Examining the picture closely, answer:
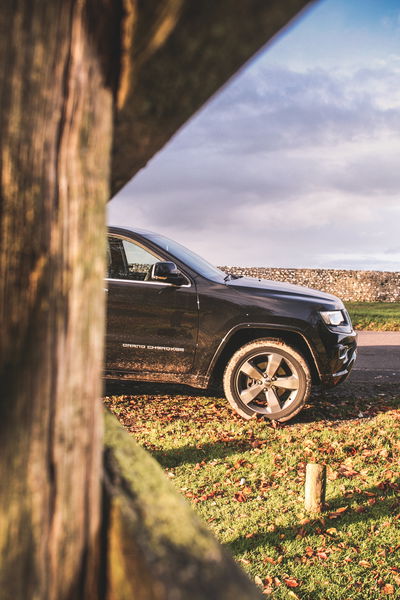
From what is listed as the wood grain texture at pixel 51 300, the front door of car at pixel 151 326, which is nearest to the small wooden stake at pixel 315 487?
the front door of car at pixel 151 326

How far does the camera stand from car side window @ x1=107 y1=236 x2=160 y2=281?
636 centimetres

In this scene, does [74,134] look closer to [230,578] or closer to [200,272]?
[230,578]

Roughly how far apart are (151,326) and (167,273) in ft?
2.28

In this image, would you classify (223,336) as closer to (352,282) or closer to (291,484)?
(291,484)

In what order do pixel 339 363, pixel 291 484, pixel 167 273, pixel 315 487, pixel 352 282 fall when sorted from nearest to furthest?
pixel 315 487 → pixel 291 484 → pixel 167 273 → pixel 339 363 → pixel 352 282

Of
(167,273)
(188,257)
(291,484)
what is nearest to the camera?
(291,484)

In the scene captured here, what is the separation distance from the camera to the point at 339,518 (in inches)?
159

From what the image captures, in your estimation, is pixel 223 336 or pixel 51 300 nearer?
pixel 51 300

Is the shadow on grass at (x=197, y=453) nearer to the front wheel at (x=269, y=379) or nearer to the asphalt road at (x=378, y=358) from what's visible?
the front wheel at (x=269, y=379)

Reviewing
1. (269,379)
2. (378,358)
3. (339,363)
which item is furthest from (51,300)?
(378,358)

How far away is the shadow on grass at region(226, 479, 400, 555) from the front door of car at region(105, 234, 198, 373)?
252cm

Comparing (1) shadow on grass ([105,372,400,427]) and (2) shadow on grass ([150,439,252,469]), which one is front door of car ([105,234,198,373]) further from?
(1) shadow on grass ([105,372,400,427])

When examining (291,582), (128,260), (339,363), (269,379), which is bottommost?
(291,582)

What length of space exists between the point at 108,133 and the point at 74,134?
0.19 feet
